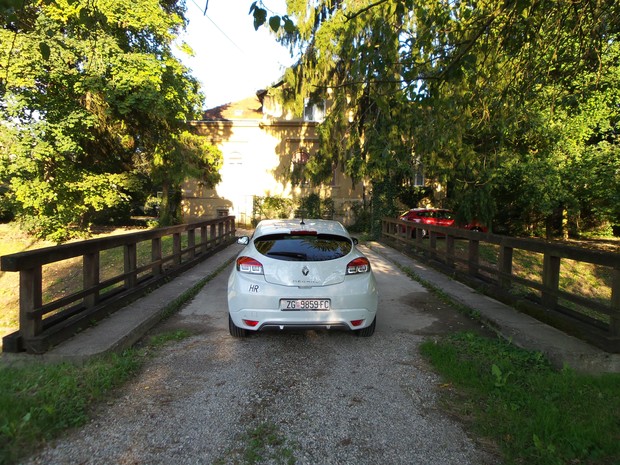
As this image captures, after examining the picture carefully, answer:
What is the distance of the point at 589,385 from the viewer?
3.88 metres

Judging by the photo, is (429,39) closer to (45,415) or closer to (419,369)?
(419,369)

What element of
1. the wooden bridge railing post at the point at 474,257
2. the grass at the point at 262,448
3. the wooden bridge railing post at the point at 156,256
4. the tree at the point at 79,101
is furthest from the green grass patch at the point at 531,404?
the tree at the point at 79,101

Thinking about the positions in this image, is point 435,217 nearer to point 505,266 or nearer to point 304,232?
point 505,266

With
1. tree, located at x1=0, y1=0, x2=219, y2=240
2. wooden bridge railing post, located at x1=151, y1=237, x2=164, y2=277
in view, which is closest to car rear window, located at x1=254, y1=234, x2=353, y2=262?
wooden bridge railing post, located at x1=151, y1=237, x2=164, y2=277

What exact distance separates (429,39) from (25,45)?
42.6ft

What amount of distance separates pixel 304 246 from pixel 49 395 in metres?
3.00

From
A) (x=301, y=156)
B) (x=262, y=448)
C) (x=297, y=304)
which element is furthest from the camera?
(x=301, y=156)

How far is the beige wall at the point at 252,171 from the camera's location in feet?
87.3

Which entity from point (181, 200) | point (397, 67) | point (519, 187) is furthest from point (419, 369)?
point (181, 200)

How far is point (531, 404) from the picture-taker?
140 inches

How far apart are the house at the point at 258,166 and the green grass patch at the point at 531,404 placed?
71.6ft

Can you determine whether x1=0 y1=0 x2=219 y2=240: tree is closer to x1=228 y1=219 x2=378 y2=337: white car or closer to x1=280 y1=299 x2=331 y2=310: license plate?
x1=228 y1=219 x2=378 y2=337: white car

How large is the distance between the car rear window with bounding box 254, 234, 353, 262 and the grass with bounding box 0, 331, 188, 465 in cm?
193

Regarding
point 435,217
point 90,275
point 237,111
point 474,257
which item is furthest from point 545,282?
point 237,111
